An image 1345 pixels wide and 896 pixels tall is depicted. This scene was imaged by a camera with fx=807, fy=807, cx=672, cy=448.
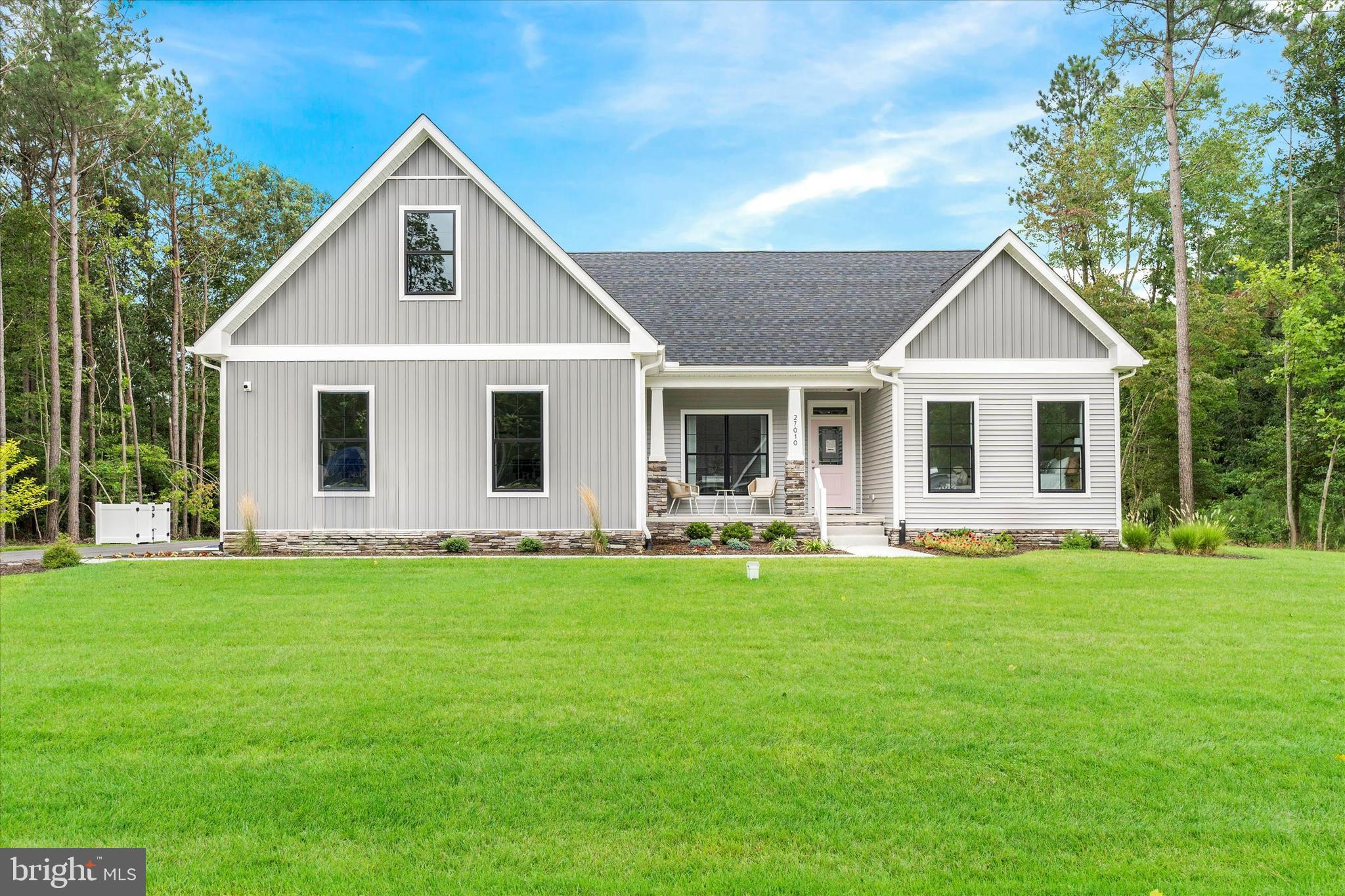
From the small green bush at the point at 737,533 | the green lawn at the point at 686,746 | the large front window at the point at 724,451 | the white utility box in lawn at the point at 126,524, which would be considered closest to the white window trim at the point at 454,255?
the large front window at the point at 724,451

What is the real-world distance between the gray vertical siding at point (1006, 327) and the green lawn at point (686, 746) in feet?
24.2

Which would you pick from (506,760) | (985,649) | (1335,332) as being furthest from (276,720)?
(1335,332)

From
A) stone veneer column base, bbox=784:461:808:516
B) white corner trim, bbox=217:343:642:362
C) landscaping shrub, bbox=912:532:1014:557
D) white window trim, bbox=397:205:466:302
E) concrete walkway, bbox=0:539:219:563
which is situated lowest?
concrete walkway, bbox=0:539:219:563

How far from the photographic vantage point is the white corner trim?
13.6 metres

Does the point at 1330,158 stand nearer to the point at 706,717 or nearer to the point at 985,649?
the point at 985,649

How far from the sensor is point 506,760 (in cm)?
405

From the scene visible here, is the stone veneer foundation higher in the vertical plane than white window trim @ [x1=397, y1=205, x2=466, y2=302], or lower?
lower

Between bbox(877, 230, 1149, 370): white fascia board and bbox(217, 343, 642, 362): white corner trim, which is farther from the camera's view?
bbox(877, 230, 1149, 370): white fascia board

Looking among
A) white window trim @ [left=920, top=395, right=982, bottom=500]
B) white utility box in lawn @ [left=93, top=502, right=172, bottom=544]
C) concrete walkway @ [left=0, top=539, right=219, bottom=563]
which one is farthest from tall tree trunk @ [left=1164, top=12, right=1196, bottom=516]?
white utility box in lawn @ [left=93, top=502, right=172, bottom=544]

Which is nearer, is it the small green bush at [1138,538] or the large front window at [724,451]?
the small green bush at [1138,538]

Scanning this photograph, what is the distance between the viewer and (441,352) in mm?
13578

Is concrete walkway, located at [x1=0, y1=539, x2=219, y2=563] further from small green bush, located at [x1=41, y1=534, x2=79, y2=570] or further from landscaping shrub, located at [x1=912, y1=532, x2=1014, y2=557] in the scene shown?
landscaping shrub, located at [x1=912, y1=532, x2=1014, y2=557]

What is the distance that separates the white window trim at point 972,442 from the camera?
48.1ft

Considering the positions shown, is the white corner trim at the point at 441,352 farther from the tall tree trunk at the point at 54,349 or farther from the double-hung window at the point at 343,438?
the tall tree trunk at the point at 54,349
